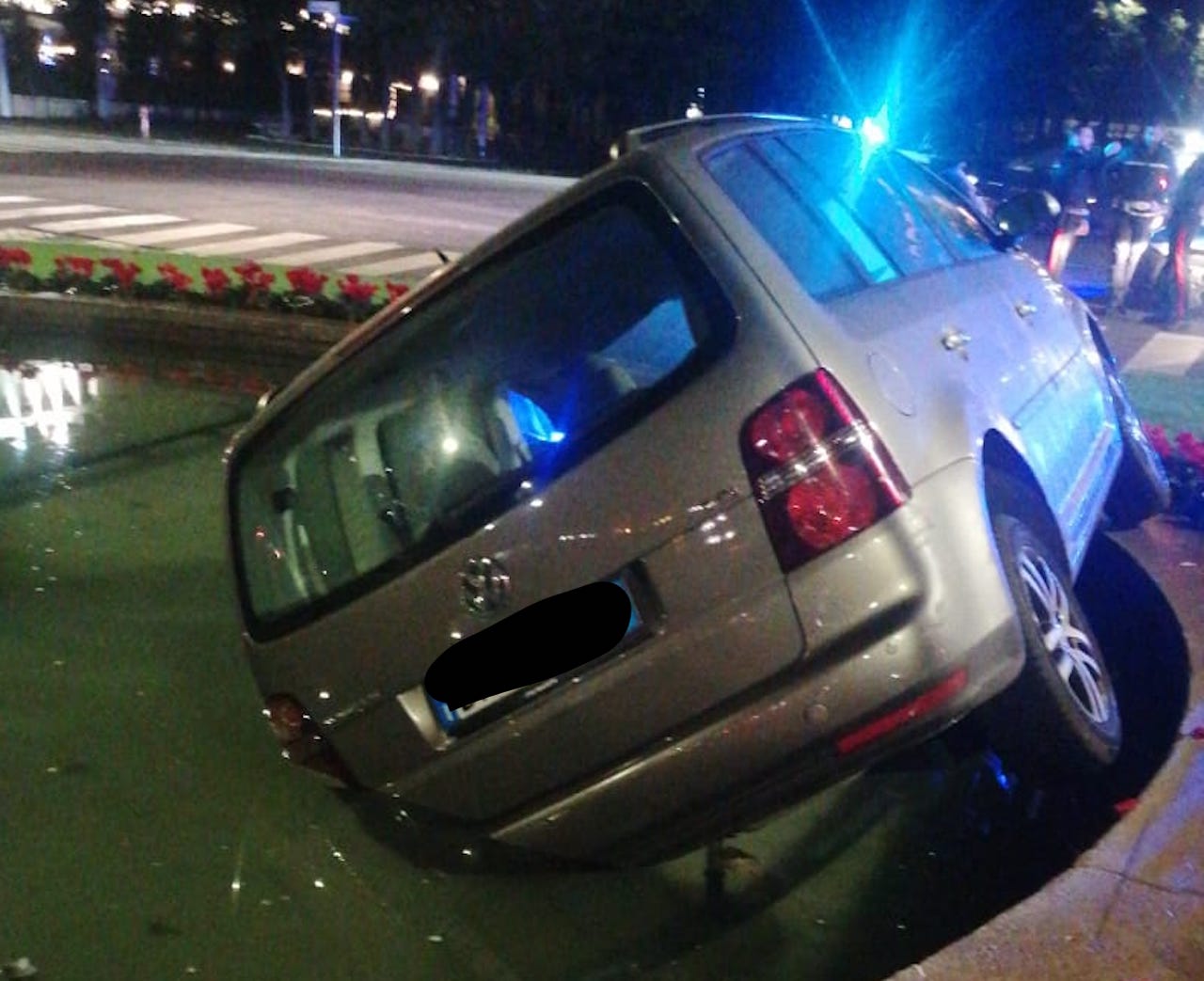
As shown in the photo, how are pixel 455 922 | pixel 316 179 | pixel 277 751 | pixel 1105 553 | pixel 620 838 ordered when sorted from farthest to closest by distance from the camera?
pixel 316 179 → pixel 1105 553 → pixel 277 751 → pixel 455 922 → pixel 620 838

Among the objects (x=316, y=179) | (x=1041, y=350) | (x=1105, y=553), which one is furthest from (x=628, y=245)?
(x=316, y=179)

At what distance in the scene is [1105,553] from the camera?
5.36m

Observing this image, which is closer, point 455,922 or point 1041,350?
point 455,922

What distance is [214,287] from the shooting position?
10.3 metres

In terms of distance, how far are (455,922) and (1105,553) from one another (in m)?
3.02

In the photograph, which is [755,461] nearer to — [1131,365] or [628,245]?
[628,245]

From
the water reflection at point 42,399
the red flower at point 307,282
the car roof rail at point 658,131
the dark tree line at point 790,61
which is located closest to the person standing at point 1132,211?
the red flower at point 307,282

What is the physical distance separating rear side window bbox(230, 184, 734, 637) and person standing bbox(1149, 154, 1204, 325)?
9693 millimetres

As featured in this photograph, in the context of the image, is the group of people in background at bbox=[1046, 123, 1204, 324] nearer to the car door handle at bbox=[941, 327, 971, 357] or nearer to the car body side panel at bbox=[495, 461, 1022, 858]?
the car door handle at bbox=[941, 327, 971, 357]

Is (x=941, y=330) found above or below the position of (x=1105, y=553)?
above

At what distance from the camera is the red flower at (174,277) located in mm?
10559

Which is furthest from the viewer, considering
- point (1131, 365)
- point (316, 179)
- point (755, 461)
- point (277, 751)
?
point (316, 179)

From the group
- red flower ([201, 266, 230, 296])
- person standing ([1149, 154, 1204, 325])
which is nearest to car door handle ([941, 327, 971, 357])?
red flower ([201, 266, 230, 296])

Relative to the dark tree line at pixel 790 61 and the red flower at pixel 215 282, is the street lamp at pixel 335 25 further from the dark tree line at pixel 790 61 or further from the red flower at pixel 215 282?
the red flower at pixel 215 282
